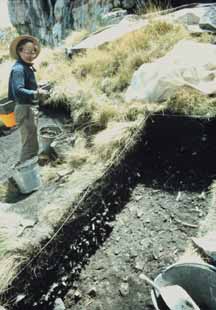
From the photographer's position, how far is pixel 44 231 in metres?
3.46

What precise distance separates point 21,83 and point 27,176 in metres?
1.02

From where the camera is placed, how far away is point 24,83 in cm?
457

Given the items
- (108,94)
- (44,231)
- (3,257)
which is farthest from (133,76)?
(3,257)

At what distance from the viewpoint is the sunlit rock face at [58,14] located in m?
11.4

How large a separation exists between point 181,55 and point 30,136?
2407mm

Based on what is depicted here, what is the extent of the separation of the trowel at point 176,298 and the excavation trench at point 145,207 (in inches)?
20.2

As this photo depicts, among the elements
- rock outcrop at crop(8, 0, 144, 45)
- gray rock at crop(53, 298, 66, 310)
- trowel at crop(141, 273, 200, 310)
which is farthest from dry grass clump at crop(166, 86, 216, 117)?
rock outcrop at crop(8, 0, 144, 45)

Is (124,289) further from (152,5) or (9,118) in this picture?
(152,5)

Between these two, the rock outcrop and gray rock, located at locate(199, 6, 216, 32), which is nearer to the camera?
gray rock, located at locate(199, 6, 216, 32)

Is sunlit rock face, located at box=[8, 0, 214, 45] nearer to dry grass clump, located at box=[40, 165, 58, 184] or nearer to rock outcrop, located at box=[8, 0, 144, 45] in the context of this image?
rock outcrop, located at box=[8, 0, 144, 45]

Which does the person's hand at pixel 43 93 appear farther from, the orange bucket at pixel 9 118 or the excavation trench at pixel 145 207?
the excavation trench at pixel 145 207

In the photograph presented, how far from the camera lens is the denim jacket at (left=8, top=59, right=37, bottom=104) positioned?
14.5 ft

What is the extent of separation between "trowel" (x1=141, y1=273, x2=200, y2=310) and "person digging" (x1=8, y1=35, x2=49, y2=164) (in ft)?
8.46

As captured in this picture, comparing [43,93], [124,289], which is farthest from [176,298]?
[43,93]
